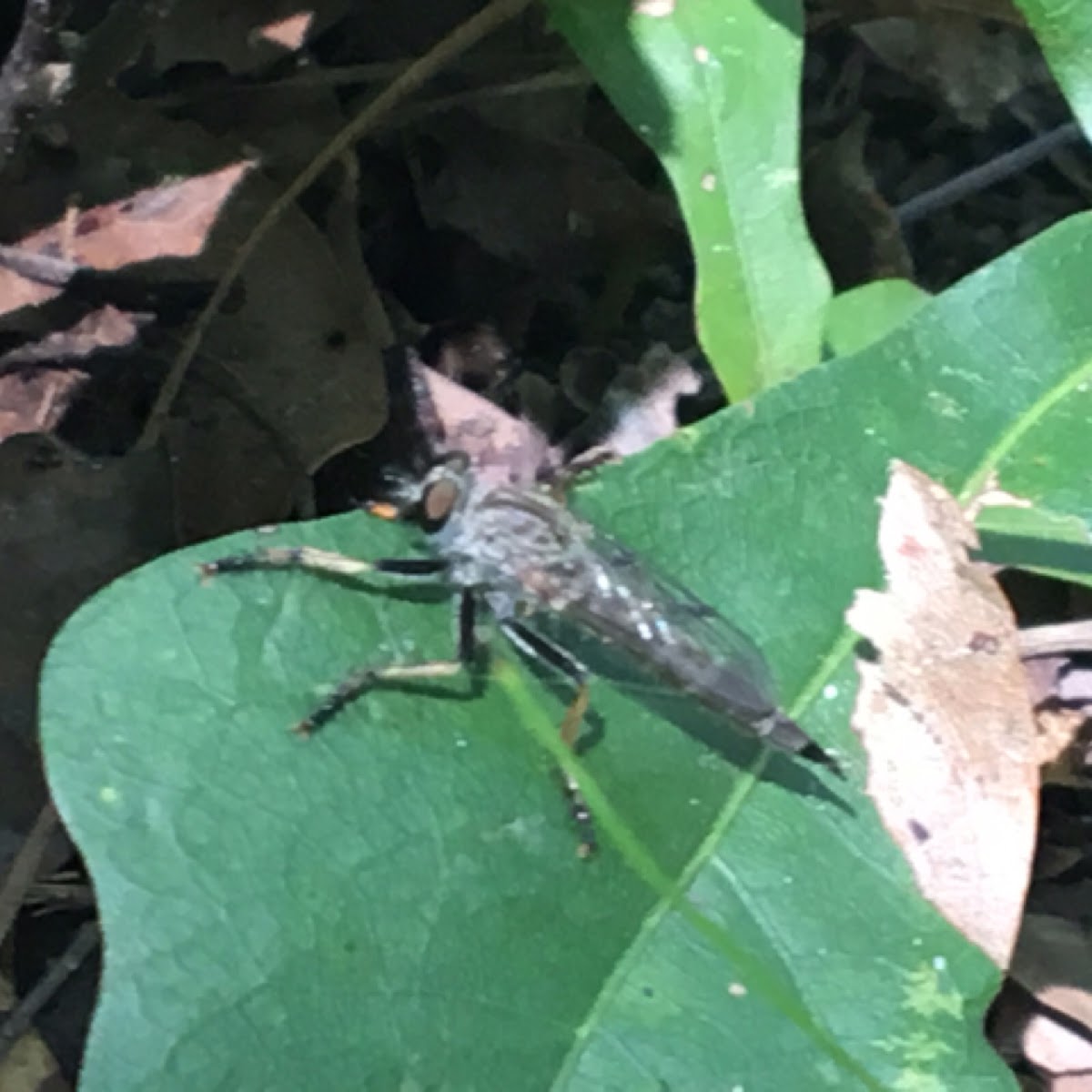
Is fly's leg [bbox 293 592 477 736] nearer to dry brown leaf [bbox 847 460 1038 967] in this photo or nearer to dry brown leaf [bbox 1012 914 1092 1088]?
dry brown leaf [bbox 847 460 1038 967]

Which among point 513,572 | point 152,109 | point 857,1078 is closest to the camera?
point 857,1078

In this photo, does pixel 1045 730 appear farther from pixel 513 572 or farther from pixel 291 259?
pixel 291 259

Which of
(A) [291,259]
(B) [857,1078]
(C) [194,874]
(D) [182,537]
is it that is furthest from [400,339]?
(B) [857,1078]

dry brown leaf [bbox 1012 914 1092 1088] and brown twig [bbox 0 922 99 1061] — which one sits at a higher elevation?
brown twig [bbox 0 922 99 1061]

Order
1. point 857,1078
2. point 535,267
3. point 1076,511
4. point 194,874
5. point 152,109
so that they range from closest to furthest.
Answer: point 194,874 < point 857,1078 < point 1076,511 < point 152,109 < point 535,267

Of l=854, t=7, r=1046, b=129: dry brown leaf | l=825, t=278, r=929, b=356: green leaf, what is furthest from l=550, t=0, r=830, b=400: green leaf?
l=854, t=7, r=1046, b=129: dry brown leaf

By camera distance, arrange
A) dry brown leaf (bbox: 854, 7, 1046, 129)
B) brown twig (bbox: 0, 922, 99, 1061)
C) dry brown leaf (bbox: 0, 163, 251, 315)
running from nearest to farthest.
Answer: brown twig (bbox: 0, 922, 99, 1061) → dry brown leaf (bbox: 0, 163, 251, 315) → dry brown leaf (bbox: 854, 7, 1046, 129)

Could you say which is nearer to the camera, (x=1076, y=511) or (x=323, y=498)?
(x=1076, y=511)

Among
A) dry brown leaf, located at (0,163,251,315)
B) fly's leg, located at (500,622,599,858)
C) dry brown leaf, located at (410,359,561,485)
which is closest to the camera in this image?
fly's leg, located at (500,622,599,858)

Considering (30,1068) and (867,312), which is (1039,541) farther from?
(30,1068)
